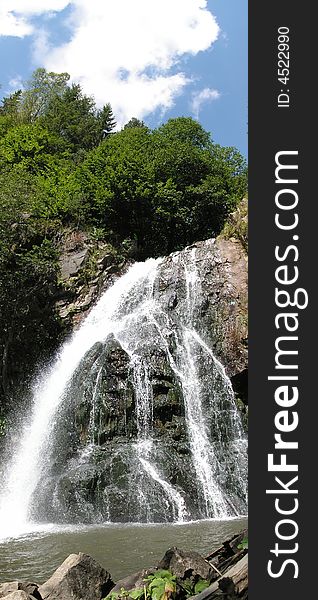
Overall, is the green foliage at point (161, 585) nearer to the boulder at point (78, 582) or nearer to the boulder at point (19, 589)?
the boulder at point (78, 582)

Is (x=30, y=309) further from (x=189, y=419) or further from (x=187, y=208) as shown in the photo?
(x=187, y=208)

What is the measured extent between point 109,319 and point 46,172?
1466 centimetres

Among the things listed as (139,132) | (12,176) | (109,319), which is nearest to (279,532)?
(109,319)

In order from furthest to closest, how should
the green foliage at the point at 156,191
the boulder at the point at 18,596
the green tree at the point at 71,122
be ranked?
the green tree at the point at 71,122 < the green foliage at the point at 156,191 < the boulder at the point at 18,596

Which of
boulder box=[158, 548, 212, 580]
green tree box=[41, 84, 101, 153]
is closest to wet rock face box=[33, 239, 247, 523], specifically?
Result: boulder box=[158, 548, 212, 580]

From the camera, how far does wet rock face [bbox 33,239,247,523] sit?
1130 centimetres

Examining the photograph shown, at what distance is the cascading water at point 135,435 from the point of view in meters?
11.3

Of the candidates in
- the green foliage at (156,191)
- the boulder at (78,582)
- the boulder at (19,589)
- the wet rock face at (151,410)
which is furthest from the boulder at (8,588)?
the green foliage at (156,191)

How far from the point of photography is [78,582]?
4.85 metres

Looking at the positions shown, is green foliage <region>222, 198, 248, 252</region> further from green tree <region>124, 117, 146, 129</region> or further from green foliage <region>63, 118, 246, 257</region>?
green tree <region>124, 117, 146, 129</region>

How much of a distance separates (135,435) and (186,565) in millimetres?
8660

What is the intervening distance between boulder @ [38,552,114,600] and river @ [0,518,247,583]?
3.66ft

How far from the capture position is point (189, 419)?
13375mm

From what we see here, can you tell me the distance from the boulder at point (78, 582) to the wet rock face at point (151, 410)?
5927 millimetres
